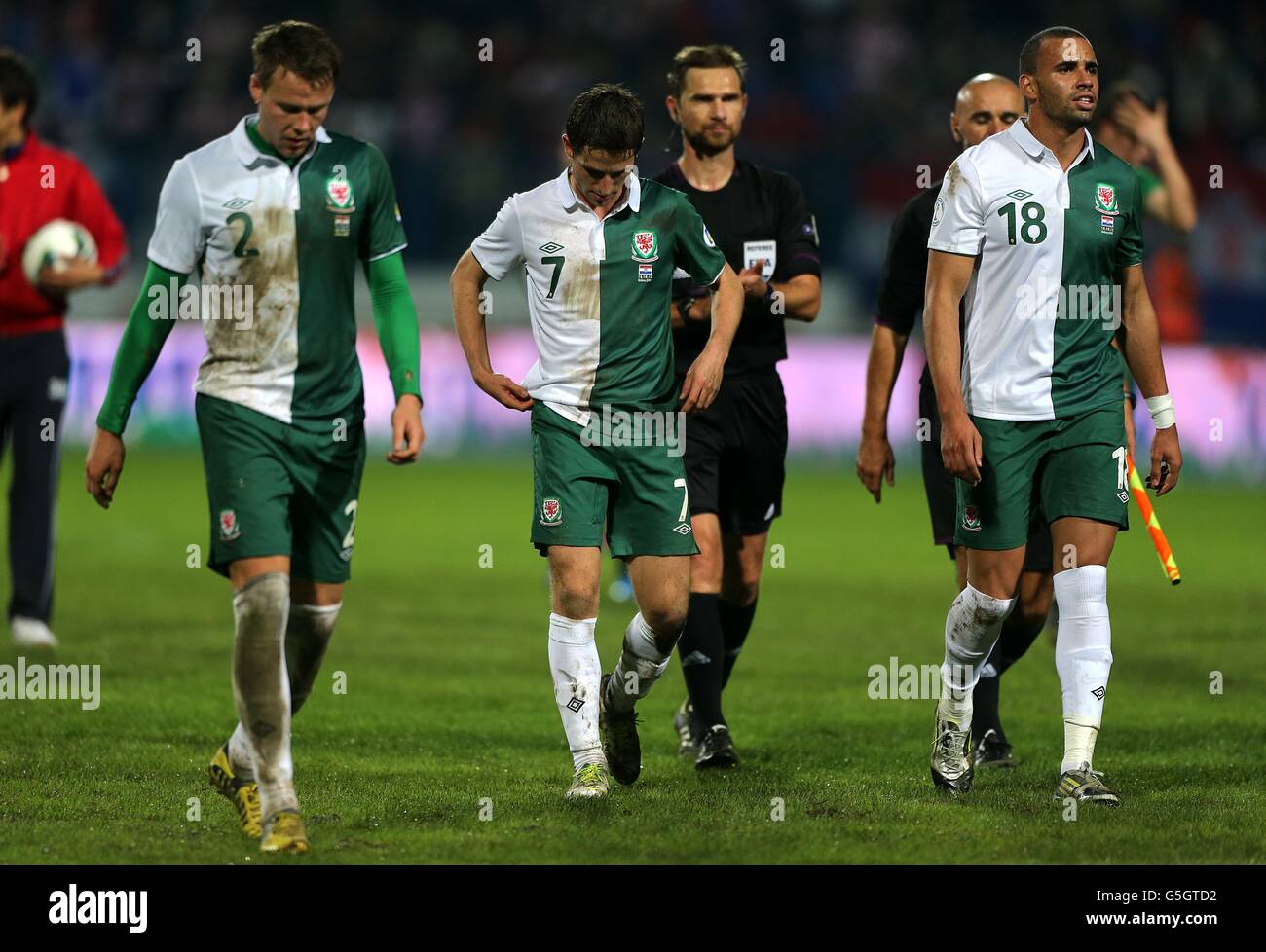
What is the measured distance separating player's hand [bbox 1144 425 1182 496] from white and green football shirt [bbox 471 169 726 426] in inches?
68.4

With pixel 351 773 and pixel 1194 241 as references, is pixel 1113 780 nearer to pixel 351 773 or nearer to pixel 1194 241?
pixel 351 773

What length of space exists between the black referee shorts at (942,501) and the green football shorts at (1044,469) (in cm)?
99

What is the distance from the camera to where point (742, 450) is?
7.88m

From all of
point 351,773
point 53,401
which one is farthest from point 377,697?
point 53,401

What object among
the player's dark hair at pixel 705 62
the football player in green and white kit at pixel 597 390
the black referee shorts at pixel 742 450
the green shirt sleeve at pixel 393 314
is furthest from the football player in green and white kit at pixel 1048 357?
the green shirt sleeve at pixel 393 314

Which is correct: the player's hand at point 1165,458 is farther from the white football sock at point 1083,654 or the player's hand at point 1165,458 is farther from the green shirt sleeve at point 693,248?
the green shirt sleeve at point 693,248

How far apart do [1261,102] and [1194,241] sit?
3.69m

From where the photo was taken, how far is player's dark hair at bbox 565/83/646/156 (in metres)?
6.36

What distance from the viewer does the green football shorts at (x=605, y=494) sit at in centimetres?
656

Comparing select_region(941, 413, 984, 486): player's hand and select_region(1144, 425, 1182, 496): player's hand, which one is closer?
select_region(941, 413, 984, 486): player's hand

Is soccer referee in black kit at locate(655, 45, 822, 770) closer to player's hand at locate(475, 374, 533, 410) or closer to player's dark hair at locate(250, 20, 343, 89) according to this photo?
player's hand at locate(475, 374, 533, 410)

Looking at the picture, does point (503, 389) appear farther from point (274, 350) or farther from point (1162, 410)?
point (1162, 410)

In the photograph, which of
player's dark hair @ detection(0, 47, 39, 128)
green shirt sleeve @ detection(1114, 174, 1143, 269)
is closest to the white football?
player's dark hair @ detection(0, 47, 39, 128)
